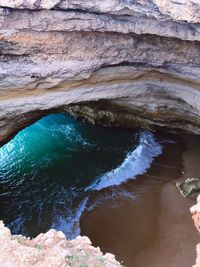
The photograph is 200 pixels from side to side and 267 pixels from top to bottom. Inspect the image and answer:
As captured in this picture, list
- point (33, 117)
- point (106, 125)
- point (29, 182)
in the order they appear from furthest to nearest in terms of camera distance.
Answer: point (106, 125), point (29, 182), point (33, 117)

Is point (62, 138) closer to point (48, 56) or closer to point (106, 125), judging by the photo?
point (106, 125)

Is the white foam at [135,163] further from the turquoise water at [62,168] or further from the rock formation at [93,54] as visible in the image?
the rock formation at [93,54]

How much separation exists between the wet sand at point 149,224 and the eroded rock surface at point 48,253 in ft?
9.50

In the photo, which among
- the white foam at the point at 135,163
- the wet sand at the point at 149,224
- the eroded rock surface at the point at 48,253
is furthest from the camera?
the white foam at the point at 135,163

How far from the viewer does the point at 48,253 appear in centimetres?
448

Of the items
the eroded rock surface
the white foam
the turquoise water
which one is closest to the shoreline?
the white foam

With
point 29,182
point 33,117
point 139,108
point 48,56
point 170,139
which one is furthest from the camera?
point 170,139

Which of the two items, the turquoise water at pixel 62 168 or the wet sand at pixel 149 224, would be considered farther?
the turquoise water at pixel 62 168

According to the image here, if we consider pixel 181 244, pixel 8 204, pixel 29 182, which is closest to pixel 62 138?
pixel 29 182

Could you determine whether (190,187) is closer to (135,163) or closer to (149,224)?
(149,224)

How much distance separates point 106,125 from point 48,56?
22.1 feet

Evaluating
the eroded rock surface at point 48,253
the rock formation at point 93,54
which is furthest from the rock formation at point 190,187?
the eroded rock surface at point 48,253

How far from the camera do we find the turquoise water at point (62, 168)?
9.12m

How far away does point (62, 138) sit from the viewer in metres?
13.8
